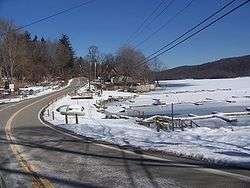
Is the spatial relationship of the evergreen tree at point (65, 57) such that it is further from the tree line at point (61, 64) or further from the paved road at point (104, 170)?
the paved road at point (104, 170)

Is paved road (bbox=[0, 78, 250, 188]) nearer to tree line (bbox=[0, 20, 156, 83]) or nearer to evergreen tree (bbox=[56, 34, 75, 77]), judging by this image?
tree line (bbox=[0, 20, 156, 83])

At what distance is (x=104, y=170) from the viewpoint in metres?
12.6

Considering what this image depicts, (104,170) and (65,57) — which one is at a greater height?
(65,57)

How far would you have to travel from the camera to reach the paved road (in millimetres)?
10734

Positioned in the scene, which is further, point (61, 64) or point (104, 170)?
point (61, 64)

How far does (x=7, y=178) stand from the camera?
40.2ft

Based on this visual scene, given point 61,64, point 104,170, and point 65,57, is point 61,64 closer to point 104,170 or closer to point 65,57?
point 65,57

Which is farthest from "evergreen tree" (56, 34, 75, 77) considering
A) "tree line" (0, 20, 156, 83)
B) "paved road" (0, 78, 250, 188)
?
"paved road" (0, 78, 250, 188)

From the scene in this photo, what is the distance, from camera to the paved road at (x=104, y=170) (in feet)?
35.2

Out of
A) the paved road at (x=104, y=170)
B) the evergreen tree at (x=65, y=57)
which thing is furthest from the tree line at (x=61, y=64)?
the paved road at (x=104, y=170)

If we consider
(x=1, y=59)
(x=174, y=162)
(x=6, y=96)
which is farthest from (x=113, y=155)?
(x=1, y=59)

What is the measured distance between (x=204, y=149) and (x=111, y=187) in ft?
18.6

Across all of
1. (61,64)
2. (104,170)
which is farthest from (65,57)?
(104,170)

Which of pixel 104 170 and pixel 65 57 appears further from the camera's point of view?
pixel 65 57
